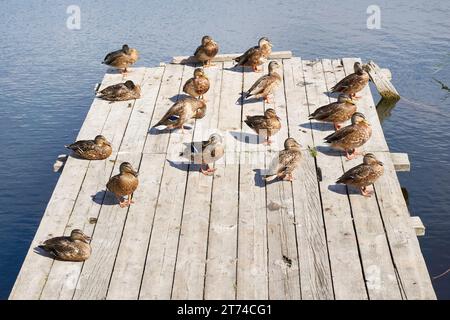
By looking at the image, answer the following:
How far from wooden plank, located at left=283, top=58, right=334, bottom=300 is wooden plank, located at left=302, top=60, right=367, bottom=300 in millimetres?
103

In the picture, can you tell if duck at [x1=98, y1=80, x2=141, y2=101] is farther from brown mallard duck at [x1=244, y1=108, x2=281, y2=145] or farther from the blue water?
brown mallard duck at [x1=244, y1=108, x2=281, y2=145]

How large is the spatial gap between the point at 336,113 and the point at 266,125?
161 cm

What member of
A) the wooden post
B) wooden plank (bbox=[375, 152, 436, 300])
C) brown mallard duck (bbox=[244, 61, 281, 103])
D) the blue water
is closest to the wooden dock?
wooden plank (bbox=[375, 152, 436, 300])

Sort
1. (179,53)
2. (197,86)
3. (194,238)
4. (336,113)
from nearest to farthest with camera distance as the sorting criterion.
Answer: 1. (194,238)
2. (336,113)
3. (197,86)
4. (179,53)

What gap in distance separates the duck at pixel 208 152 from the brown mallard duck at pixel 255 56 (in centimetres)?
581

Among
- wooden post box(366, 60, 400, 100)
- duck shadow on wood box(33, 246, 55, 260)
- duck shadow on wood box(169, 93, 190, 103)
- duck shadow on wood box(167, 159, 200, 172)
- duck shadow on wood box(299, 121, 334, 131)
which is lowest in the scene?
wooden post box(366, 60, 400, 100)

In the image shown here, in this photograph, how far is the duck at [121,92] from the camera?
15.5m

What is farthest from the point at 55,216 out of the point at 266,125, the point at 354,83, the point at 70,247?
Answer: the point at 354,83

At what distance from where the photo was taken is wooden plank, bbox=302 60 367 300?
9.02 m

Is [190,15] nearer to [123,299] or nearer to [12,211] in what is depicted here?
[12,211]

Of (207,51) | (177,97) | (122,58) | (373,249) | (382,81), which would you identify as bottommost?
(382,81)

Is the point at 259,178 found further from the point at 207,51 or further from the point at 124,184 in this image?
the point at 207,51

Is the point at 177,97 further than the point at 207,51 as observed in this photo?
No

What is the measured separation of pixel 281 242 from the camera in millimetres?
9914
